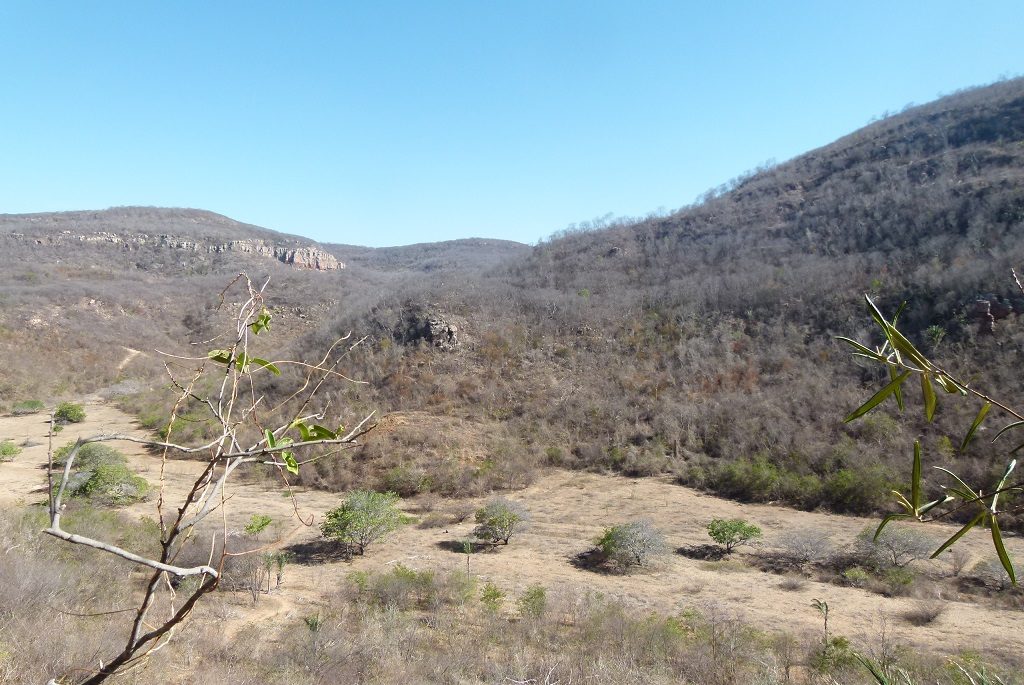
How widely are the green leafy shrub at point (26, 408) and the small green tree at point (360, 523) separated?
1637 cm

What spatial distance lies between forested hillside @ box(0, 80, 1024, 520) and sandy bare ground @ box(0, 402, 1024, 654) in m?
1.05

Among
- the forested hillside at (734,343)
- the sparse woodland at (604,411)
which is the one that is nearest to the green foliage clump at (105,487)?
the sparse woodland at (604,411)

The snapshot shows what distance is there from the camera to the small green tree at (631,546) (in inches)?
310

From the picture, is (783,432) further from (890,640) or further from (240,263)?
(240,263)

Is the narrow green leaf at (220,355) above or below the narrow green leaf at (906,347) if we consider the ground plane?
below

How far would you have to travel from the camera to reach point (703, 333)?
56.0 feet

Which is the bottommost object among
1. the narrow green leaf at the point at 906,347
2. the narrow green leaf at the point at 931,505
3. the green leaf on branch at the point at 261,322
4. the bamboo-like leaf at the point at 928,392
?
the narrow green leaf at the point at 931,505

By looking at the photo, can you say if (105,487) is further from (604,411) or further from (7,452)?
(604,411)

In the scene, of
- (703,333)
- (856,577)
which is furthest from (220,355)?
(703,333)

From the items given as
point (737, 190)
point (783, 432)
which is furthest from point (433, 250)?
point (783, 432)

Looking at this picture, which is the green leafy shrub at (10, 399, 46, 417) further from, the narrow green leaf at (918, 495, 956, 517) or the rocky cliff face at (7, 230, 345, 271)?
the rocky cliff face at (7, 230, 345, 271)

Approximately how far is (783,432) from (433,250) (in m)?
59.3

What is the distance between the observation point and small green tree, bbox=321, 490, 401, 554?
8.30 metres

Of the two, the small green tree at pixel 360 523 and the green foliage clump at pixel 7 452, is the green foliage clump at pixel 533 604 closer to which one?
the small green tree at pixel 360 523
